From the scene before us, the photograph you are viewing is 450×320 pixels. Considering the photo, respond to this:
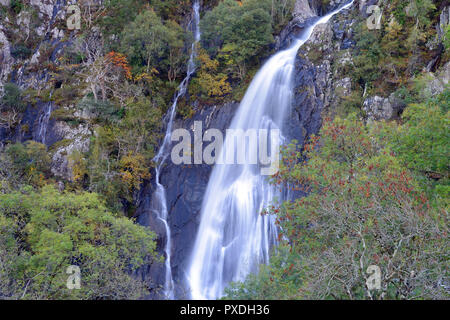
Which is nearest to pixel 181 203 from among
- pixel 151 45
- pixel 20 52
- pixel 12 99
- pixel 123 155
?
pixel 123 155

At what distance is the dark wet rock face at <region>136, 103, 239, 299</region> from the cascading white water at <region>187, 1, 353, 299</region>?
507 mm

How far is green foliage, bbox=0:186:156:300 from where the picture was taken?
923 centimetres

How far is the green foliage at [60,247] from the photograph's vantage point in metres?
9.23

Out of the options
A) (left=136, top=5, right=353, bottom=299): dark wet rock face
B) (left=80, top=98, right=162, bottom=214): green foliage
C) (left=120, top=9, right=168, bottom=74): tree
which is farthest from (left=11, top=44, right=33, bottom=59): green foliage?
(left=136, top=5, right=353, bottom=299): dark wet rock face

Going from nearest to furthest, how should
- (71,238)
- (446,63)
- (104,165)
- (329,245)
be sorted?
1. (329,245)
2. (71,238)
3. (446,63)
4. (104,165)

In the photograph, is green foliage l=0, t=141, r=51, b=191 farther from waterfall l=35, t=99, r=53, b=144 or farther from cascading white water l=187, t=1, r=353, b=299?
cascading white water l=187, t=1, r=353, b=299

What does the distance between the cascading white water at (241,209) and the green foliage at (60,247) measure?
4.48 meters

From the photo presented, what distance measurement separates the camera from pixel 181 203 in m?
18.5

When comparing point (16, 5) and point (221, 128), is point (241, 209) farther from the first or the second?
point (16, 5)

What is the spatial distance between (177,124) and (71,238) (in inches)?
491

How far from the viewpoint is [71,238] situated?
1091 centimetres

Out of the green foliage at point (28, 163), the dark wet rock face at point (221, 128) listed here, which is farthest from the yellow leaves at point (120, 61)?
the green foliage at point (28, 163)
